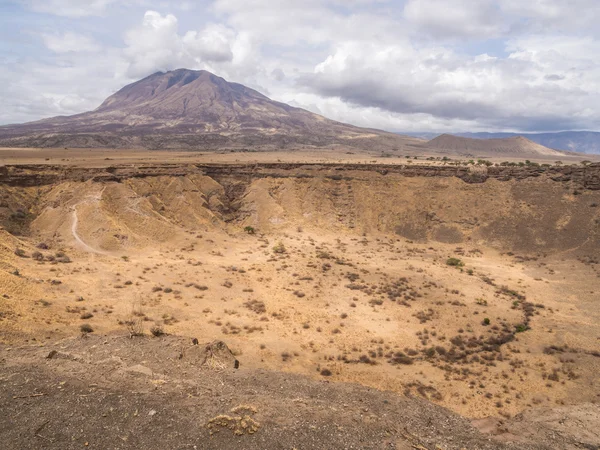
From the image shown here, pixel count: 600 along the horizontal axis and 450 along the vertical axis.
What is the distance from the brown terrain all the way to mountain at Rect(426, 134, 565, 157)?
368 feet

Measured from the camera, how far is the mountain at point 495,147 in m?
146

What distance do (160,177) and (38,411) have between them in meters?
37.0

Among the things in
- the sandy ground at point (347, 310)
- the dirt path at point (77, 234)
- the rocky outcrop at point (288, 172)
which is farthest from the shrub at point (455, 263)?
the dirt path at point (77, 234)

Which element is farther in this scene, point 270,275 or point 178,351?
point 270,275

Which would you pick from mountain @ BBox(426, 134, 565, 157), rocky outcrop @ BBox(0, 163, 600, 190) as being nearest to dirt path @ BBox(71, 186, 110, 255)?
rocky outcrop @ BBox(0, 163, 600, 190)

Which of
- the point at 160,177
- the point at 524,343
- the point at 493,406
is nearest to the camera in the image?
the point at 493,406

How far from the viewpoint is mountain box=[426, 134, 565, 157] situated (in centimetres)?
14601

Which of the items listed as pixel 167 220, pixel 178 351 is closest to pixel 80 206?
pixel 167 220

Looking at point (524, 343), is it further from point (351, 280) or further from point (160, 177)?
point (160, 177)

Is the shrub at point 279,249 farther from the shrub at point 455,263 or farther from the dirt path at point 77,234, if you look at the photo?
the shrub at point 455,263

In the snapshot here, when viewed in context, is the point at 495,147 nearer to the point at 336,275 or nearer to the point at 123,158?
the point at 123,158

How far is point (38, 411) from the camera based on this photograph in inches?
418

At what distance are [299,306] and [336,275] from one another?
679 centimetres

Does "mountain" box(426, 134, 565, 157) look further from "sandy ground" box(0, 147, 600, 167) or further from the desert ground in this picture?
the desert ground
